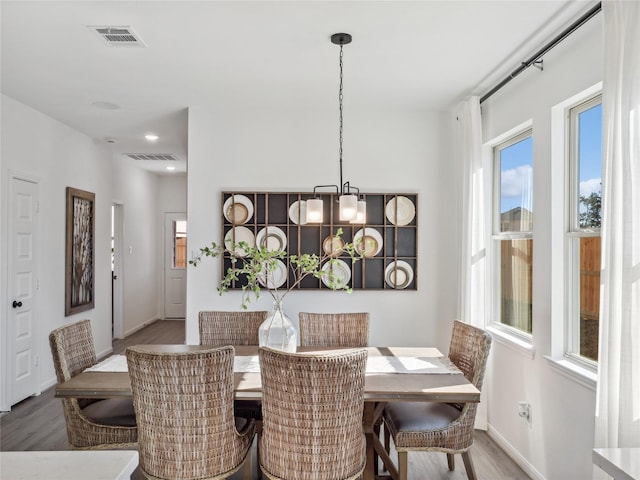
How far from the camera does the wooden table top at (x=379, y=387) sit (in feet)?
7.16

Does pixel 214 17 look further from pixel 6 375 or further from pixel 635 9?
pixel 6 375

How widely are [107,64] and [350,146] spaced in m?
2.08

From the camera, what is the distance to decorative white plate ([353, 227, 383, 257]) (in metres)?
4.29

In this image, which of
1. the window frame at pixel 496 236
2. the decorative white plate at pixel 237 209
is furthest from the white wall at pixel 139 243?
the window frame at pixel 496 236

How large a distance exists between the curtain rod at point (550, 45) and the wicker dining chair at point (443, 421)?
1.66m

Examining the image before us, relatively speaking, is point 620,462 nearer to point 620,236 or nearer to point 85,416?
point 620,236

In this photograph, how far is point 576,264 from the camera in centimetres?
274

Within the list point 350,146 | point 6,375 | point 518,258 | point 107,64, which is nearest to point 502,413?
point 518,258

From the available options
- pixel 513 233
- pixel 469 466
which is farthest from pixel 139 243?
pixel 469 466

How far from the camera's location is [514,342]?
321 cm

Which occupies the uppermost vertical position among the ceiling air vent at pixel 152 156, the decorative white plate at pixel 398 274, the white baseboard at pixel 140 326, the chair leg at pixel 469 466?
the ceiling air vent at pixel 152 156

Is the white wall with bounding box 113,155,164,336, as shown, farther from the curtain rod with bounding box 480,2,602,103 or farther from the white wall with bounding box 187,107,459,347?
the curtain rod with bounding box 480,2,602,103

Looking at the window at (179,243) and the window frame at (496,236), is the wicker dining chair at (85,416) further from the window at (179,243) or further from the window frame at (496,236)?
the window at (179,243)

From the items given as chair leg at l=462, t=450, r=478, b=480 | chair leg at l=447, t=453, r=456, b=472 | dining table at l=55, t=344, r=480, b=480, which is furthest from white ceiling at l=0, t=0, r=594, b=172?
chair leg at l=447, t=453, r=456, b=472
